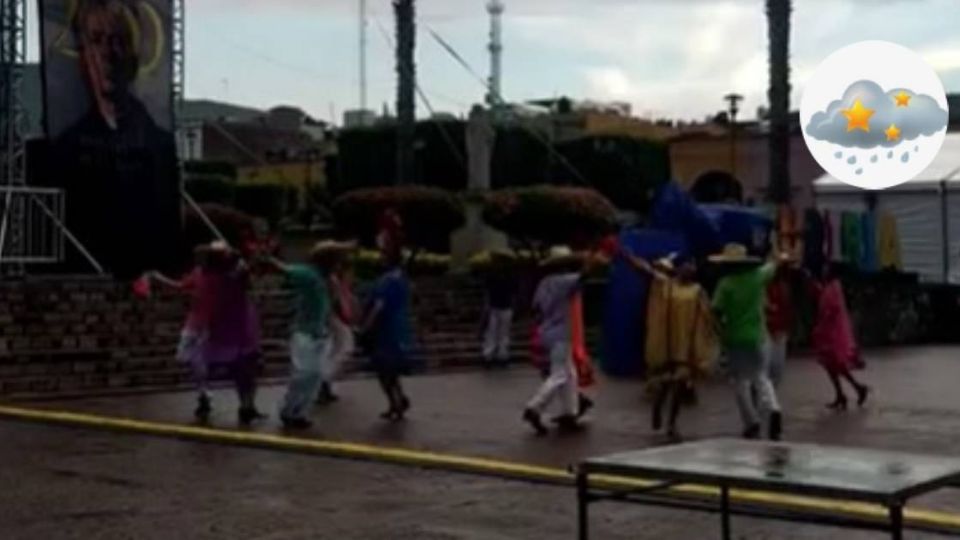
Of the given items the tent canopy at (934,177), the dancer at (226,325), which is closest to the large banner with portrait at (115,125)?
the dancer at (226,325)

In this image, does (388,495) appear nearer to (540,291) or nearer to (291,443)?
(291,443)

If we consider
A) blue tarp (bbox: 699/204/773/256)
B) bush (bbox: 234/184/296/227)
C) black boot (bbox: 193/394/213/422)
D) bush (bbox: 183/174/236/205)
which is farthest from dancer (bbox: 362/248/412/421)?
bush (bbox: 234/184/296/227)

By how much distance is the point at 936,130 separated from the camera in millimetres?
41969

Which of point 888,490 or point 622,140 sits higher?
point 622,140

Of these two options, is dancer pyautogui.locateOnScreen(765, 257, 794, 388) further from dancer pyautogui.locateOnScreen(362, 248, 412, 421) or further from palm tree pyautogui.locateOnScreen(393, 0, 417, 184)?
palm tree pyautogui.locateOnScreen(393, 0, 417, 184)

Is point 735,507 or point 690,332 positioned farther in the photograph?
point 690,332

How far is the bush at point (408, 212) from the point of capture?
3357 cm

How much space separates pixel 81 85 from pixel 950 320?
20.0 m

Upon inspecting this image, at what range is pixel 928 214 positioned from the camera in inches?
1503

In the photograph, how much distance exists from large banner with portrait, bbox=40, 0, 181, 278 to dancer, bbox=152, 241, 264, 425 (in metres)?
8.08

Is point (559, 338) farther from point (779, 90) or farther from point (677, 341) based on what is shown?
point (779, 90)

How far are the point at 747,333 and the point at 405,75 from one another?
24.1m

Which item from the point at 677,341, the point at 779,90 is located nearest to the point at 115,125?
the point at 677,341

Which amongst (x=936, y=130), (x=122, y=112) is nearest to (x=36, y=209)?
(x=122, y=112)
